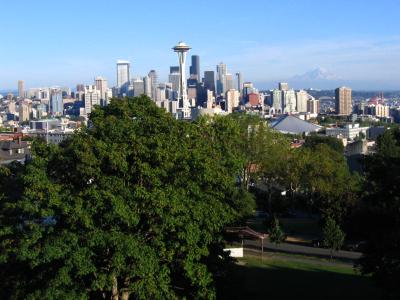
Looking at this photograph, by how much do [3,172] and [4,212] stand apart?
2465mm

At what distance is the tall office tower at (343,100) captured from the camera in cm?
14300

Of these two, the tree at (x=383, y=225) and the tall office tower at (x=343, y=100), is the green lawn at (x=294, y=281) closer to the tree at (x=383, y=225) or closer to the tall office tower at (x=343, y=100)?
the tree at (x=383, y=225)

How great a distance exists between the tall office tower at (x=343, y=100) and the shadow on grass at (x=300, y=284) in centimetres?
13127

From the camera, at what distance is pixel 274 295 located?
533 inches

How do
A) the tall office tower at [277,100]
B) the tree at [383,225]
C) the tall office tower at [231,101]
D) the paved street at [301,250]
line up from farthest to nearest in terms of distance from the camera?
the tall office tower at [277,100]
the tall office tower at [231,101]
the paved street at [301,250]
the tree at [383,225]

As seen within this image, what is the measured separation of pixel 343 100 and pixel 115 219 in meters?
140

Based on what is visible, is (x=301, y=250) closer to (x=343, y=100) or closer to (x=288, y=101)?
(x=343, y=100)

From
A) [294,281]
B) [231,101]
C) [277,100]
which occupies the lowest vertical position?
[294,281]

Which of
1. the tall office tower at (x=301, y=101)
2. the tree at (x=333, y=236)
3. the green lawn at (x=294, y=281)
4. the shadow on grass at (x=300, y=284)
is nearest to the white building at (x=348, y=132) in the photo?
the tree at (x=333, y=236)

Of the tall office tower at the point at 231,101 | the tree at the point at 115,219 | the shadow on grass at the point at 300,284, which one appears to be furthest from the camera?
the tall office tower at the point at 231,101

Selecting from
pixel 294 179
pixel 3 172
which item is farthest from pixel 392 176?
pixel 294 179

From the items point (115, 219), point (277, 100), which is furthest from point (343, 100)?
point (115, 219)

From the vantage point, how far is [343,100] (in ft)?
473

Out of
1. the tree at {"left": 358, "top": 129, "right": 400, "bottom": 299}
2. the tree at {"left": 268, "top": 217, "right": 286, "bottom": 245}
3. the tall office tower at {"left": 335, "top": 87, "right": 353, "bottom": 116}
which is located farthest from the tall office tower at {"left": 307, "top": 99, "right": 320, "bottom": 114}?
the tree at {"left": 358, "top": 129, "right": 400, "bottom": 299}
